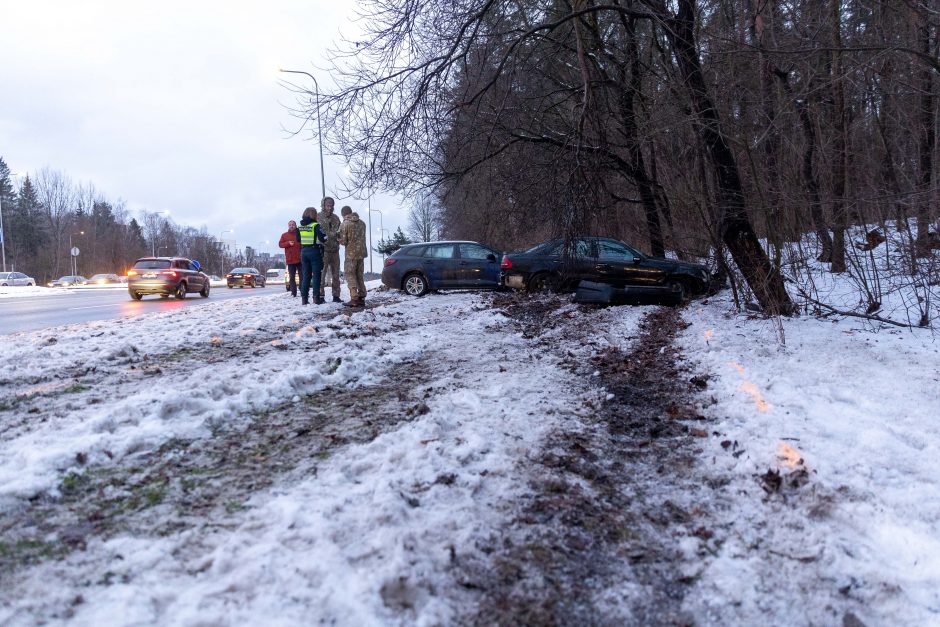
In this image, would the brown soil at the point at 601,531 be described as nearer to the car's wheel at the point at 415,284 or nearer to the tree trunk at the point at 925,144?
the tree trunk at the point at 925,144

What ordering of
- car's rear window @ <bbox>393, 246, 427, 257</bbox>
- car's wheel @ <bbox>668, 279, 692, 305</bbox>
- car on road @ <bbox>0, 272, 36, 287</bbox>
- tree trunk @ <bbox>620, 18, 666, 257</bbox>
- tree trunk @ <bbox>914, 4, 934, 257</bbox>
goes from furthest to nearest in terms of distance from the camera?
1. car on road @ <bbox>0, 272, 36, 287</bbox>
2. car's rear window @ <bbox>393, 246, 427, 257</bbox>
3. car's wheel @ <bbox>668, 279, 692, 305</bbox>
4. tree trunk @ <bbox>620, 18, 666, 257</bbox>
5. tree trunk @ <bbox>914, 4, 934, 257</bbox>

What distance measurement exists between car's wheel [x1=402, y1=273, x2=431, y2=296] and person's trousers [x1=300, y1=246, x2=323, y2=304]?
11.9ft

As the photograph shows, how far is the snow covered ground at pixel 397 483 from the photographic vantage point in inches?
81.4

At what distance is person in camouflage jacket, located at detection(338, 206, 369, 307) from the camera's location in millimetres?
11172

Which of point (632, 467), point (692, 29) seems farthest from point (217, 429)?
point (692, 29)

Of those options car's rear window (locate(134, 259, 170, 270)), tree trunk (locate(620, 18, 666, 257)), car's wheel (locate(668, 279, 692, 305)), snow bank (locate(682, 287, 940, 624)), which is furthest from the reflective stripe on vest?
car's rear window (locate(134, 259, 170, 270))

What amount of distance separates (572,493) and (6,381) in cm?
526

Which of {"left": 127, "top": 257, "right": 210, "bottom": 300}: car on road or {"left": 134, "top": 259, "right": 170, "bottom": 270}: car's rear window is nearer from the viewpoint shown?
{"left": 127, "top": 257, "right": 210, "bottom": 300}: car on road

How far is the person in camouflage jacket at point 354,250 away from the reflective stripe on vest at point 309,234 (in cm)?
50

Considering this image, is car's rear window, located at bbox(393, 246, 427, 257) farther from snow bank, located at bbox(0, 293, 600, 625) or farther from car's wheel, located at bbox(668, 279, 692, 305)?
snow bank, located at bbox(0, 293, 600, 625)

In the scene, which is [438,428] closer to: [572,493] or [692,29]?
[572,493]

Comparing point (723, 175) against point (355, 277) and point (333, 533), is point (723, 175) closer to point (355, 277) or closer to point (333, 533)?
point (355, 277)

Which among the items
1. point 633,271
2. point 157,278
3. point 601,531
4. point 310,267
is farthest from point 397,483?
point 157,278

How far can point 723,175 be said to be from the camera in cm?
807
